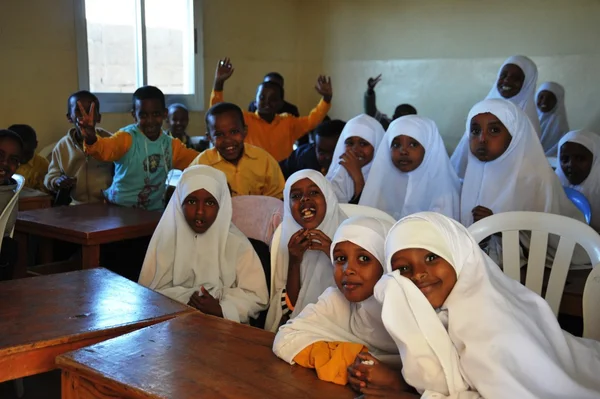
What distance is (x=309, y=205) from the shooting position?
2557 mm

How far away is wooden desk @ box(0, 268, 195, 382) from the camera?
171 centimetres

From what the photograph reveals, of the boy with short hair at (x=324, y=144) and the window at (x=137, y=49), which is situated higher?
the window at (x=137, y=49)

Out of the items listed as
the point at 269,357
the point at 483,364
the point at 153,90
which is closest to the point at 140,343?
the point at 269,357

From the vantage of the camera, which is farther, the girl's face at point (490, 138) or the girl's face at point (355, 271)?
the girl's face at point (490, 138)

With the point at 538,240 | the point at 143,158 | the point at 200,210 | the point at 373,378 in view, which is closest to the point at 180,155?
the point at 143,158

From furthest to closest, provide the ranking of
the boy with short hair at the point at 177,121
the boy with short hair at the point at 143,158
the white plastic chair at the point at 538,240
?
the boy with short hair at the point at 177,121, the boy with short hair at the point at 143,158, the white plastic chair at the point at 538,240

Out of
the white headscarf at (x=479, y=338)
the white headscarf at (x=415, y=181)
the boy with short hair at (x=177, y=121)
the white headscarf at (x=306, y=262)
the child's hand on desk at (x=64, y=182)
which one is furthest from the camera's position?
the boy with short hair at (x=177, y=121)

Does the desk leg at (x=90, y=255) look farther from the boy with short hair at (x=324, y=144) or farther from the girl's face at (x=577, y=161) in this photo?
the girl's face at (x=577, y=161)

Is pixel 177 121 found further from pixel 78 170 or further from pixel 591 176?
pixel 591 176

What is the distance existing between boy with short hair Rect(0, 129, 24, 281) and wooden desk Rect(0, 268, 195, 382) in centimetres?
99

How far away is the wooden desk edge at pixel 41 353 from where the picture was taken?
1.68 meters

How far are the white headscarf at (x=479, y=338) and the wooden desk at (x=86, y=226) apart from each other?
1888 millimetres

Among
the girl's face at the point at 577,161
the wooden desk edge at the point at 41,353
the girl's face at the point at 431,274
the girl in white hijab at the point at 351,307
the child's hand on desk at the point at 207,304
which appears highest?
the girl's face at the point at 577,161

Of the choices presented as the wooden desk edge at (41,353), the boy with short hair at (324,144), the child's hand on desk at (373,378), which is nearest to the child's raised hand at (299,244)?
the wooden desk edge at (41,353)
